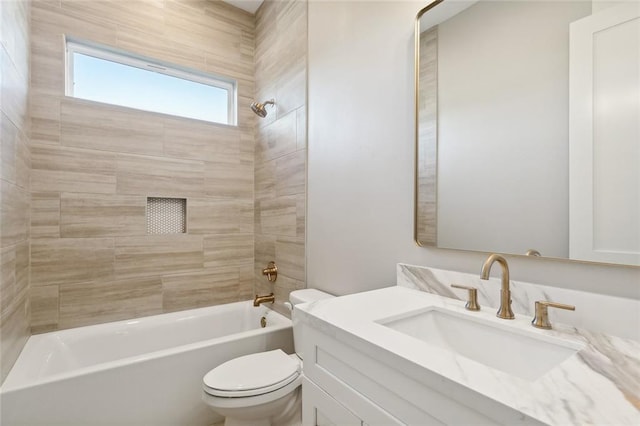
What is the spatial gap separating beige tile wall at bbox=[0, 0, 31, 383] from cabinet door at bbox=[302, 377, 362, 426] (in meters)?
1.40

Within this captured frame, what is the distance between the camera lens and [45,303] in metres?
1.99

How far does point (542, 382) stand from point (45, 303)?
2611 millimetres

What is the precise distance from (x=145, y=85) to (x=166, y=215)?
1.03m

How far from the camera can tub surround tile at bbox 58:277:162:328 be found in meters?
2.06

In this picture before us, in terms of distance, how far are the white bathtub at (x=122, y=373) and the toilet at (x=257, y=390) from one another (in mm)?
230

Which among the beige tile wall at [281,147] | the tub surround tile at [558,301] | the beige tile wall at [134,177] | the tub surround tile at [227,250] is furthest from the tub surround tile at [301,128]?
the tub surround tile at [558,301]

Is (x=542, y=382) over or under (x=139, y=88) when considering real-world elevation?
under

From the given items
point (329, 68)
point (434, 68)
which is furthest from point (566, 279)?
point (329, 68)

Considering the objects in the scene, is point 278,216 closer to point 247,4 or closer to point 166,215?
point 166,215

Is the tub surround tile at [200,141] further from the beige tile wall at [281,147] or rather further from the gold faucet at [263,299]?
the gold faucet at [263,299]

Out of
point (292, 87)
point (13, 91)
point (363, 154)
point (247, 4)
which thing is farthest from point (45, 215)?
point (247, 4)

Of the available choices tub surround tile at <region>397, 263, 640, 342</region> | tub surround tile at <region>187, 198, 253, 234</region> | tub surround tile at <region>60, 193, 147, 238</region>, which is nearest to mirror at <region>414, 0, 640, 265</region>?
tub surround tile at <region>397, 263, 640, 342</region>

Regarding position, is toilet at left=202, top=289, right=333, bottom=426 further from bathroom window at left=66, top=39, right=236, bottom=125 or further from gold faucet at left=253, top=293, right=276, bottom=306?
bathroom window at left=66, top=39, right=236, bottom=125

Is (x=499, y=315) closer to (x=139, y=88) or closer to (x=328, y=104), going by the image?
(x=328, y=104)
